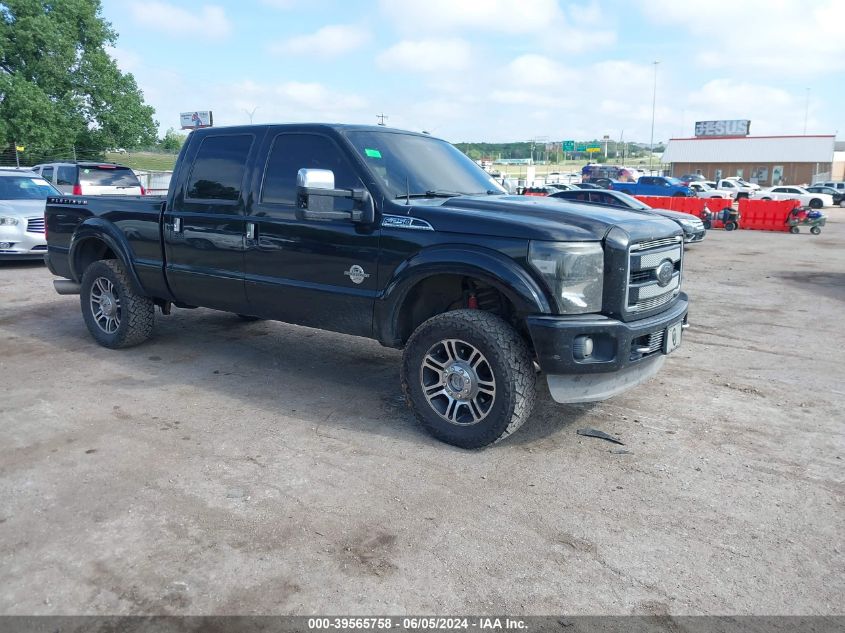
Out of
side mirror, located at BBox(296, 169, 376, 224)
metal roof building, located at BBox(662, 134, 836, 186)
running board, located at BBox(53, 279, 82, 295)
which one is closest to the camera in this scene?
side mirror, located at BBox(296, 169, 376, 224)

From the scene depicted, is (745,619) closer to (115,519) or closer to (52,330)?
(115,519)

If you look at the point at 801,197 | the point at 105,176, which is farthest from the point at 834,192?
the point at 105,176

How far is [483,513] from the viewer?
3.59m

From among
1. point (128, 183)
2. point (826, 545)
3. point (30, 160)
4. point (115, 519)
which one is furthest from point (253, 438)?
point (30, 160)

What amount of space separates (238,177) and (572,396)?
314 cm

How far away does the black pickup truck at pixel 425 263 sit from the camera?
4125 mm

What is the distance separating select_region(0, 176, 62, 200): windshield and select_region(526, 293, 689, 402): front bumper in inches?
443

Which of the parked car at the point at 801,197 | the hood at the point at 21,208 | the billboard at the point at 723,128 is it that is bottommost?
the hood at the point at 21,208

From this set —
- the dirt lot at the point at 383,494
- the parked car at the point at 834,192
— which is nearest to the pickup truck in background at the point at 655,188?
the parked car at the point at 834,192

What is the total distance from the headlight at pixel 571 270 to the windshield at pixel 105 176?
14.4m

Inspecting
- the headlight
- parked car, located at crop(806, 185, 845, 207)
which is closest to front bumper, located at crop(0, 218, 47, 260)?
the headlight

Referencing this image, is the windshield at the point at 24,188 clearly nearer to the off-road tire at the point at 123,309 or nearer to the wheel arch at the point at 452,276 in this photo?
the off-road tire at the point at 123,309

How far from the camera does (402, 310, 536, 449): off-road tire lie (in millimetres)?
4172

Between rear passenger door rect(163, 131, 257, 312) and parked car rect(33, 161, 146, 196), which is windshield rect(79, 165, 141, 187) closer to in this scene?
parked car rect(33, 161, 146, 196)
